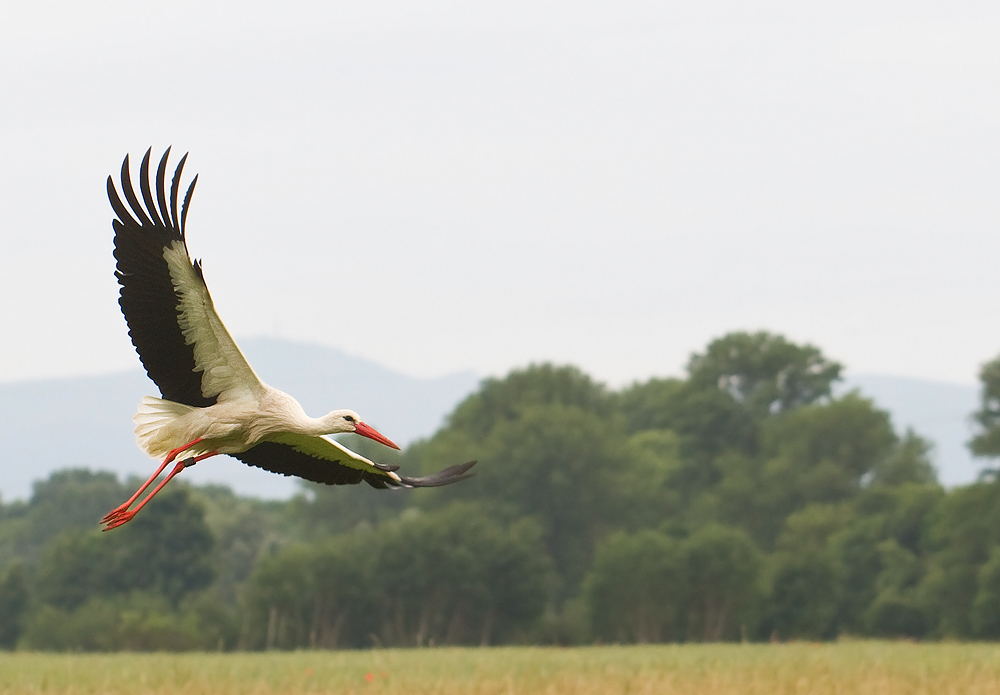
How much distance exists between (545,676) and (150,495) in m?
8.42

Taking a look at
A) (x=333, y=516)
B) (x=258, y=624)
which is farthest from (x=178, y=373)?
(x=333, y=516)

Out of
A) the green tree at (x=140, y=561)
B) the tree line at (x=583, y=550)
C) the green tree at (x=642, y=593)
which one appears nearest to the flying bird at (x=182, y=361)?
the tree line at (x=583, y=550)

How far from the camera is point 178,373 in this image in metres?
8.51

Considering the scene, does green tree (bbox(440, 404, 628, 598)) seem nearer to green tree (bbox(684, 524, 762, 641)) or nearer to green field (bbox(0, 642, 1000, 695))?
green tree (bbox(684, 524, 762, 641))

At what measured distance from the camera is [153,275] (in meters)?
8.30

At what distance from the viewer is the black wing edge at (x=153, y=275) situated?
822 cm

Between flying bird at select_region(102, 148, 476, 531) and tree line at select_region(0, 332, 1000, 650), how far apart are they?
1534 inches

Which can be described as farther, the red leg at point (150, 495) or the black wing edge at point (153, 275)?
the black wing edge at point (153, 275)

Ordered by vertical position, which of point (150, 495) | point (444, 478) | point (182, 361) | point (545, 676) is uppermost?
point (182, 361)

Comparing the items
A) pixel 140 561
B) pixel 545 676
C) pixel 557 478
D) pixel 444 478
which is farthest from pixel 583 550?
pixel 444 478

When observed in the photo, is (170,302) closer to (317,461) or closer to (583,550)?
(317,461)

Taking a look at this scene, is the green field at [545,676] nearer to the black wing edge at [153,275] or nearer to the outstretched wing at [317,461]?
the outstretched wing at [317,461]

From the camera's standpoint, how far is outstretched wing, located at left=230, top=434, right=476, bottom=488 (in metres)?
9.36

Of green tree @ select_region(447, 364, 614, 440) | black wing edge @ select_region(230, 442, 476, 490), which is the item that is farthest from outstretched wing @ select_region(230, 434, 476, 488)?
green tree @ select_region(447, 364, 614, 440)
